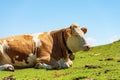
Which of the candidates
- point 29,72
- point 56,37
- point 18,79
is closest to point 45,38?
point 56,37

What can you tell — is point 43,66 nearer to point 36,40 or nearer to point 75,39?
point 36,40

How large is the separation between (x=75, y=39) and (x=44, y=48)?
5.81 ft

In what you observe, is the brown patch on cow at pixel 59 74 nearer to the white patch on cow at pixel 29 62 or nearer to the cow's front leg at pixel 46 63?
the cow's front leg at pixel 46 63

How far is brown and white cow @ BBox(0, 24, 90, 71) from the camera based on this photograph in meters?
19.9

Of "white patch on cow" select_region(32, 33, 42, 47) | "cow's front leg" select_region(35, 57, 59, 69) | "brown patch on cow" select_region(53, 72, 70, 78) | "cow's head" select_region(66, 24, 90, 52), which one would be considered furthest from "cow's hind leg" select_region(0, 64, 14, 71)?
"cow's head" select_region(66, 24, 90, 52)

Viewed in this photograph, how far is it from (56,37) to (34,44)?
1.31 m

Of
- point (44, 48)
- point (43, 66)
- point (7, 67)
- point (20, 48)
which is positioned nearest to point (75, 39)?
point (44, 48)

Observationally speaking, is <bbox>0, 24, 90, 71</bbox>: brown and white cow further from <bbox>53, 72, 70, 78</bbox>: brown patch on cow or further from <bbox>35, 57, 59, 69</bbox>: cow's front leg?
<bbox>53, 72, 70, 78</bbox>: brown patch on cow

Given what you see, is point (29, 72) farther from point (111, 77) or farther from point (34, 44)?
point (111, 77)

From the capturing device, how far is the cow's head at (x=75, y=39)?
2072 cm

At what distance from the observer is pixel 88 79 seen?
14.8m

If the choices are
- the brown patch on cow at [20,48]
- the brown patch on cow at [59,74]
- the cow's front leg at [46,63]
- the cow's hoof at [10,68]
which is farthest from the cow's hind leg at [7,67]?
the brown patch on cow at [59,74]

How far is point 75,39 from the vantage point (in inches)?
821

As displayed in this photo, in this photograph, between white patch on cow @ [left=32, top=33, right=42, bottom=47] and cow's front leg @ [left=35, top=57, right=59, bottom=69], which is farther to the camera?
white patch on cow @ [left=32, top=33, right=42, bottom=47]
